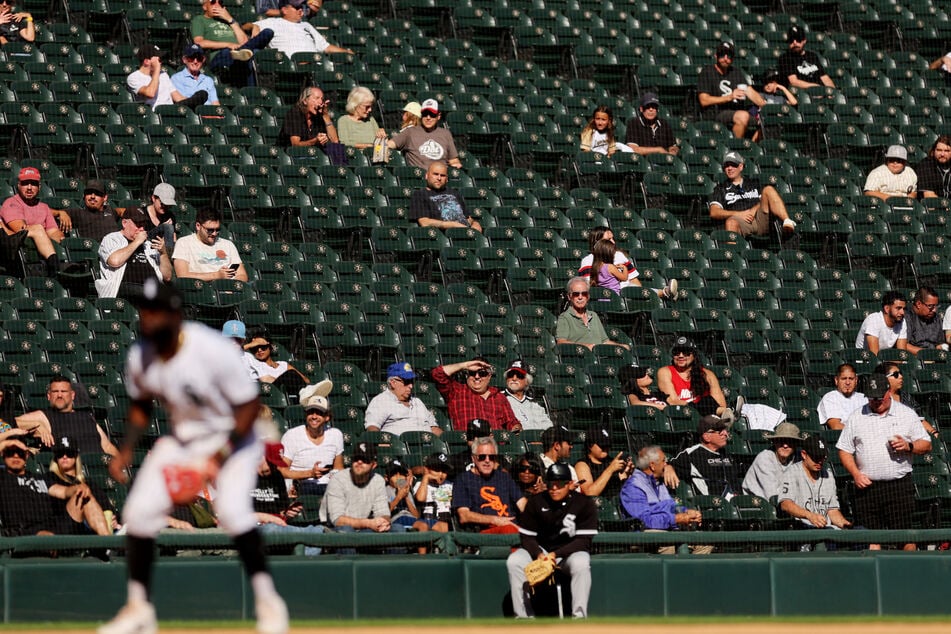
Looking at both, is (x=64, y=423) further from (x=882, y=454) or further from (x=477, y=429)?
(x=882, y=454)

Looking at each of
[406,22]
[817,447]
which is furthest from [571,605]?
[406,22]

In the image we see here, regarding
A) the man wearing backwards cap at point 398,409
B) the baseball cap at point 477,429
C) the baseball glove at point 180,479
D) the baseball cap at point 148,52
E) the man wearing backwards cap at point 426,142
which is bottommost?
the baseball glove at point 180,479

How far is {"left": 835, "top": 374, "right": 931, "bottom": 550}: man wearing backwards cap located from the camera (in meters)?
11.1

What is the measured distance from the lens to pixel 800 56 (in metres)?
17.0

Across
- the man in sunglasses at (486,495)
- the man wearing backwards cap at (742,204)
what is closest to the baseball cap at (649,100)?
the man wearing backwards cap at (742,204)

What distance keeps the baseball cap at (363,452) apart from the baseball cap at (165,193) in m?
3.43

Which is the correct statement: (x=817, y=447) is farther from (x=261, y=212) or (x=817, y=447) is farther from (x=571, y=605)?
(x=261, y=212)

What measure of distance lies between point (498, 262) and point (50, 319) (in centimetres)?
392

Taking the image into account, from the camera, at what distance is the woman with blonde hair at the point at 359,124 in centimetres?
1411

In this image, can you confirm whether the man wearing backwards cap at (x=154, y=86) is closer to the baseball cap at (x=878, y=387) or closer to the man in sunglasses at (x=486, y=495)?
the man in sunglasses at (x=486, y=495)

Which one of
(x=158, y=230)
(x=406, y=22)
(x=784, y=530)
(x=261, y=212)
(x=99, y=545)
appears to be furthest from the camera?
(x=406, y=22)

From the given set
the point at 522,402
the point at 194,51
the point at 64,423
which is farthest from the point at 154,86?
the point at 522,402

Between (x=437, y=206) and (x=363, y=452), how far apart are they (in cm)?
401

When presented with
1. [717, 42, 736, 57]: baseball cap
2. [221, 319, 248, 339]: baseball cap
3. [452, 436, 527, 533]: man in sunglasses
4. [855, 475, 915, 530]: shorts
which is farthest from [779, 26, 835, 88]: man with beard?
[452, 436, 527, 533]: man in sunglasses
